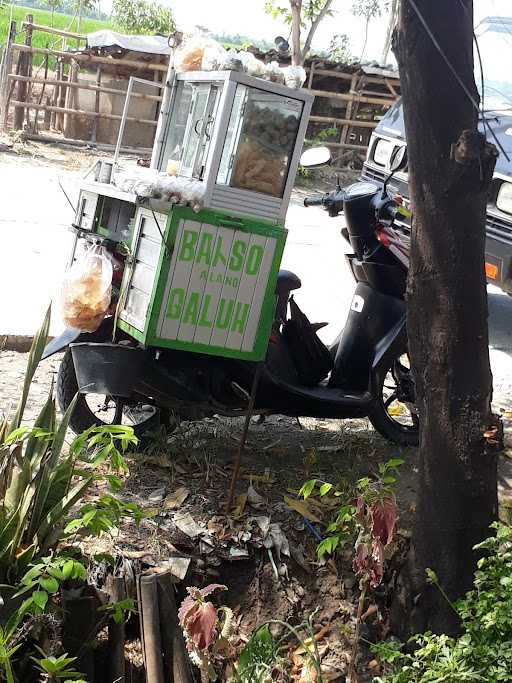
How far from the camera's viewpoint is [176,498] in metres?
3.78

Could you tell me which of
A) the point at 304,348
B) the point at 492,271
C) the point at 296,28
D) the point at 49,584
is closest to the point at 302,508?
the point at 304,348

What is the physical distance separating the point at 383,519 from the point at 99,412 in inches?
81.9

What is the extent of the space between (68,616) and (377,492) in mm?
1202

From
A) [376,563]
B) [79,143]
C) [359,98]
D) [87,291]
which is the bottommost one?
[79,143]

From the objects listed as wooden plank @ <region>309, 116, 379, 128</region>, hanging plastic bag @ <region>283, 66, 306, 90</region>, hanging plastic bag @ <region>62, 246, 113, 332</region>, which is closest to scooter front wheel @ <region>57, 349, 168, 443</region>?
hanging plastic bag @ <region>62, 246, 113, 332</region>

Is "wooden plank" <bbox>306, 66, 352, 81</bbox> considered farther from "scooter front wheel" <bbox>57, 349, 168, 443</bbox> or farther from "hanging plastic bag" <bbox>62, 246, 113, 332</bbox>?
"hanging plastic bag" <bbox>62, 246, 113, 332</bbox>

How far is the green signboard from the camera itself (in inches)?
143

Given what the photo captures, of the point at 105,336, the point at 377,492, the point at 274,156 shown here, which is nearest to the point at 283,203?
the point at 274,156

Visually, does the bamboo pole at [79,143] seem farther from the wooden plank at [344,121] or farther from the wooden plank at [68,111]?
the wooden plank at [344,121]

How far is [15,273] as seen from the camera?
278 inches

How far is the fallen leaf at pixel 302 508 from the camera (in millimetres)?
3742

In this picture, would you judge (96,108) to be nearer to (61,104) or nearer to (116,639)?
(61,104)

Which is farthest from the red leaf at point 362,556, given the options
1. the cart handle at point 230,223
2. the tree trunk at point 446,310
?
the cart handle at point 230,223

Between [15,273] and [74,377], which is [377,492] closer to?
[74,377]
